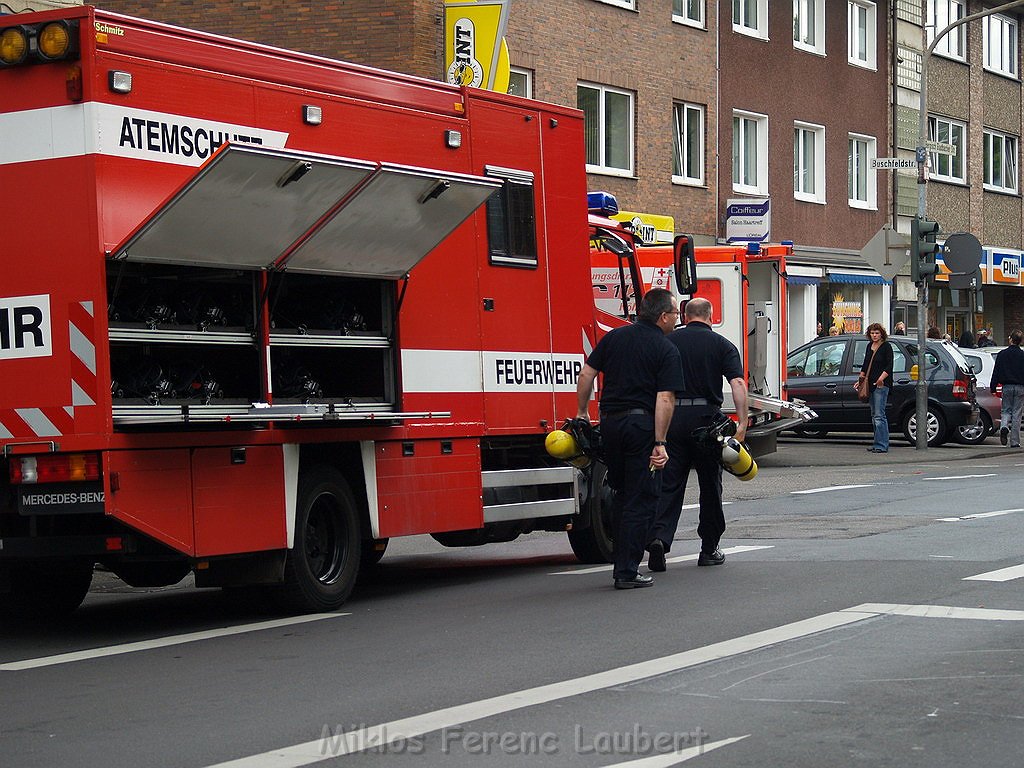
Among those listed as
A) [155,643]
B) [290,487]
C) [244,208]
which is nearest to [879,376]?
[290,487]

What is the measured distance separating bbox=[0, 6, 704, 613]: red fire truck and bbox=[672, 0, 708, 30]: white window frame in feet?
65.9

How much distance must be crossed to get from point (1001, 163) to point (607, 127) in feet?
63.9

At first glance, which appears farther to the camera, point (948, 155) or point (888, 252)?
point (948, 155)

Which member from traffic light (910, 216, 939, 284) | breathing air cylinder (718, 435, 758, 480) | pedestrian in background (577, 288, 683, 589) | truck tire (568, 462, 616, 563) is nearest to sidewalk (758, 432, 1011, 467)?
traffic light (910, 216, 939, 284)

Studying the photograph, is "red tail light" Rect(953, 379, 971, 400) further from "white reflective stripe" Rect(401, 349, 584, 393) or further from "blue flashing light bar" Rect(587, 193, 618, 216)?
"white reflective stripe" Rect(401, 349, 584, 393)

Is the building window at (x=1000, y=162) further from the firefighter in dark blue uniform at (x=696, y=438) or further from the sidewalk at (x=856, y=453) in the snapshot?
the firefighter in dark blue uniform at (x=696, y=438)

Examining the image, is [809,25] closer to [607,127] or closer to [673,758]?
[607,127]

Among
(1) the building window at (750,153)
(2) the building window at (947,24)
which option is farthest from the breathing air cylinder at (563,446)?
(2) the building window at (947,24)

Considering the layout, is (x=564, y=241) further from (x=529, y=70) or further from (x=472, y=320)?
(x=529, y=70)

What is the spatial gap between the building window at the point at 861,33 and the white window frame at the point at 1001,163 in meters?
7.19

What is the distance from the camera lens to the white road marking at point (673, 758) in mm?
5785

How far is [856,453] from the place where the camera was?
24906 millimetres

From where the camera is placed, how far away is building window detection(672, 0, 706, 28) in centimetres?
3119

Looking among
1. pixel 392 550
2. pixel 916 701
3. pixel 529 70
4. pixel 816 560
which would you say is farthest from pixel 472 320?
pixel 529 70
